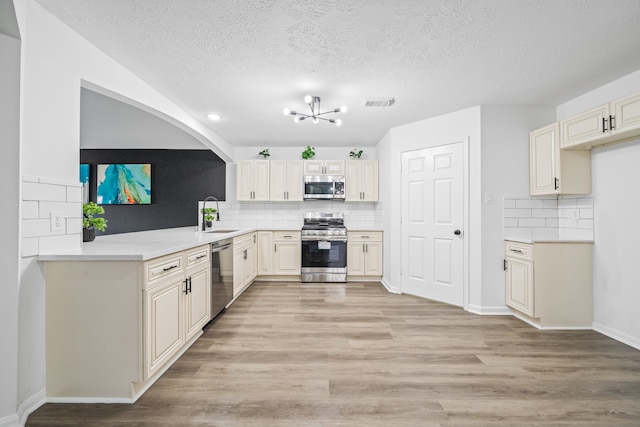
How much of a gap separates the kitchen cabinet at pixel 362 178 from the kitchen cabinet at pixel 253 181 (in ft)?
4.69

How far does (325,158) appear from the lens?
5.36 m

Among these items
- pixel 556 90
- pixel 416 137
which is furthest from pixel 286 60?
pixel 556 90

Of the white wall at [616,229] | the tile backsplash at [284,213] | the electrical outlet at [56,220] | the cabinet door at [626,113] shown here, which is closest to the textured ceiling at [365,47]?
the cabinet door at [626,113]

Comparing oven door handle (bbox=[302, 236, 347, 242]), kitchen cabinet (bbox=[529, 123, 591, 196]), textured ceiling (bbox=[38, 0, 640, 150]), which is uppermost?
textured ceiling (bbox=[38, 0, 640, 150])

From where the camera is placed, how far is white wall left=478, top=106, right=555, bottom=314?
3.29 meters

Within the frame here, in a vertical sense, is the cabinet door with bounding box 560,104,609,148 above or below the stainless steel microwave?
above

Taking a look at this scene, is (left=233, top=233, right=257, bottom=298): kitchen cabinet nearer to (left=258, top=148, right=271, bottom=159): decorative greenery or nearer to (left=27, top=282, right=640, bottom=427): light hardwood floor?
(left=27, top=282, right=640, bottom=427): light hardwood floor

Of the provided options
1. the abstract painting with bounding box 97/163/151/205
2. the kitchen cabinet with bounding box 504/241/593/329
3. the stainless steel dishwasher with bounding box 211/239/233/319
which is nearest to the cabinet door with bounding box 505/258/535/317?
the kitchen cabinet with bounding box 504/241/593/329

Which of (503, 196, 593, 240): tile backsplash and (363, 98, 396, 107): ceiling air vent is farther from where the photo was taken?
(503, 196, 593, 240): tile backsplash

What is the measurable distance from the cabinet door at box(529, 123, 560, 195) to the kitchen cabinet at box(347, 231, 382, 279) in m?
2.25

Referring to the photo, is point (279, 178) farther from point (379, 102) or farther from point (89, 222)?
point (89, 222)

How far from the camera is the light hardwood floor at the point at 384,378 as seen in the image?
1626 millimetres

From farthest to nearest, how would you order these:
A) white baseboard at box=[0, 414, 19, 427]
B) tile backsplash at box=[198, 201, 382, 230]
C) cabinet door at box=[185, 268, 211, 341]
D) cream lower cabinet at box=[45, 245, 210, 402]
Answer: tile backsplash at box=[198, 201, 382, 230] → cabinet door at box=[185, 268, 211, 341] → cream lower cabinet at box=[45, 245, 210, 402] → white baseboard at box=[0, 414, 19, 427]

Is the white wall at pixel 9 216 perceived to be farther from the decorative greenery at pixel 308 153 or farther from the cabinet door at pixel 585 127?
the cabinet door at pixel 585 127
